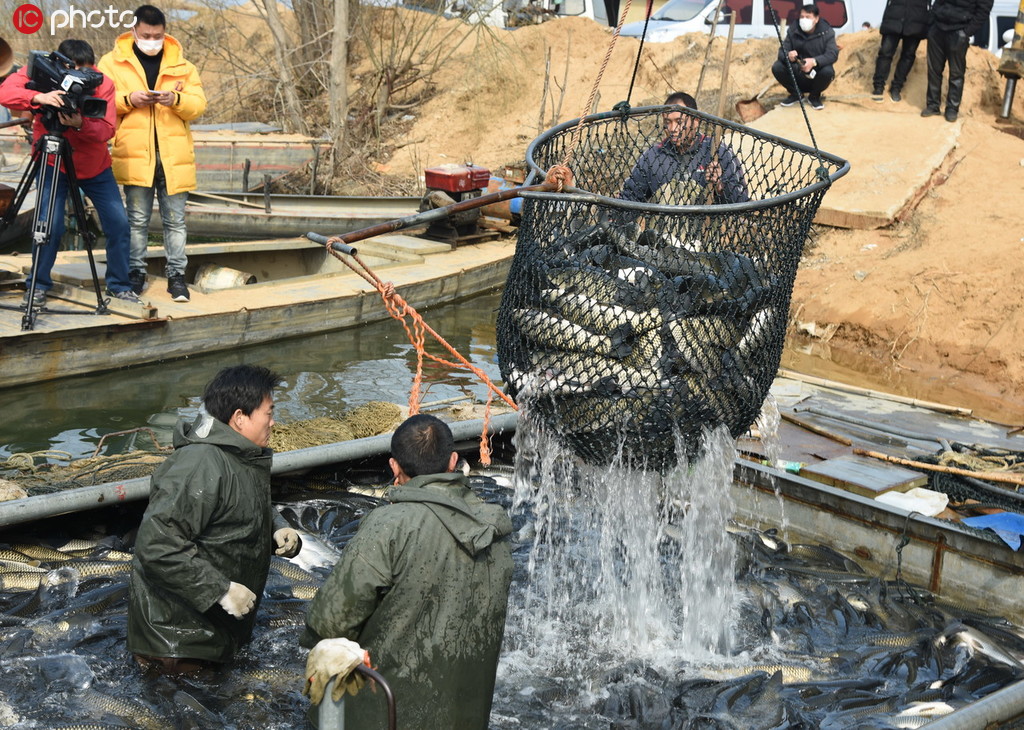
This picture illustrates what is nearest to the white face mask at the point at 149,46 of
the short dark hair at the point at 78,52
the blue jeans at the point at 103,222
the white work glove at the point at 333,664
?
the short dark hair at the point at 78,52

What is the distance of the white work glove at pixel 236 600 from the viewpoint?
3805 millimetres

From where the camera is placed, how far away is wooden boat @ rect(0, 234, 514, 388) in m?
8.89

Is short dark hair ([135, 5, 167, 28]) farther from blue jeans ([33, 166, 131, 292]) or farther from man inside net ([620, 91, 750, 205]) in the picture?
man inside net ([620, 91, 750, 205])

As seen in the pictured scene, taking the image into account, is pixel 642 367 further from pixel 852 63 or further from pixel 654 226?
pixel 852 63

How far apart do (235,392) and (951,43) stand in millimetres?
14279

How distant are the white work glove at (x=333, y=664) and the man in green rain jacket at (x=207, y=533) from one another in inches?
35.6

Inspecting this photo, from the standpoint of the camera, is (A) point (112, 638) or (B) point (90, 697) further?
(A) point (112, 638)

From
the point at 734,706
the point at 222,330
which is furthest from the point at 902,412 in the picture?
the point at 222,330

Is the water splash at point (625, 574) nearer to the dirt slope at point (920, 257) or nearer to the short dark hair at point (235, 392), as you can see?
the short dark hair at point (235, 392)

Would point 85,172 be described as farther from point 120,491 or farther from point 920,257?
point 920,257

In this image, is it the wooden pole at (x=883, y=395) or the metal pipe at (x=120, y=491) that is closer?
the metal pipe at (x=120, y=491)

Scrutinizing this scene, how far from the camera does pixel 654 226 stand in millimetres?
4281

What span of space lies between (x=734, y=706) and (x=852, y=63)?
1585cm

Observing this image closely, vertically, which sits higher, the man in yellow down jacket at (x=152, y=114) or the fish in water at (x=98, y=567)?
the man in yellow down jacket at (x=152, y=114)
